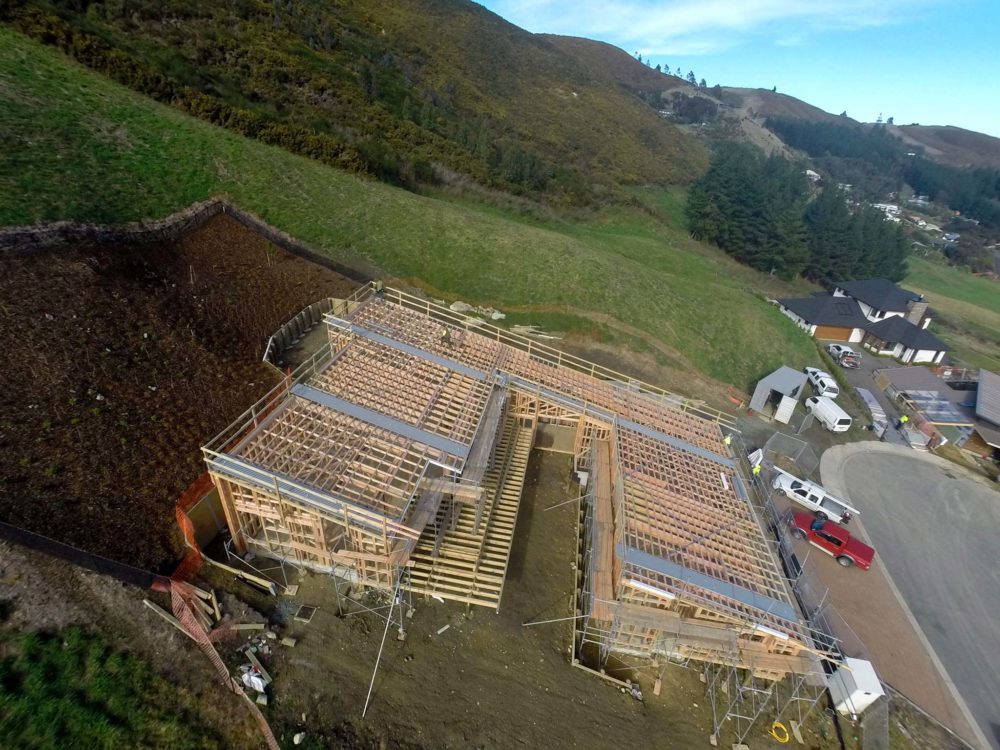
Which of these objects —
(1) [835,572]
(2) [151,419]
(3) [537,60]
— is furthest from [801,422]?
(3) [537,60]

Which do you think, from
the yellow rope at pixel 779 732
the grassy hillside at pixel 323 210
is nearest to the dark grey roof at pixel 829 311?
the grassy hillside at pixel 323 210

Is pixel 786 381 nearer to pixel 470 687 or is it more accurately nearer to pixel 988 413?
pixel 988 413

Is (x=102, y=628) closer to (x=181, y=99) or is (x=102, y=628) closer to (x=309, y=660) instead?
(x=309, y=660)

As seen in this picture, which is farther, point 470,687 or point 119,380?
point 119,380

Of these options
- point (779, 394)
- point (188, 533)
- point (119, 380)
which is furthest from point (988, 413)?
point (119, 380)

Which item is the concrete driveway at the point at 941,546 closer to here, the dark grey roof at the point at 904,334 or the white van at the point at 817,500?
the white van at the point at 817,500

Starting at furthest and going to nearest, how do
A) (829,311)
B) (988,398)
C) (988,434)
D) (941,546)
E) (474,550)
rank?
(829,311) < (988,398) < (988,434) < (941,546) < (474,550)
